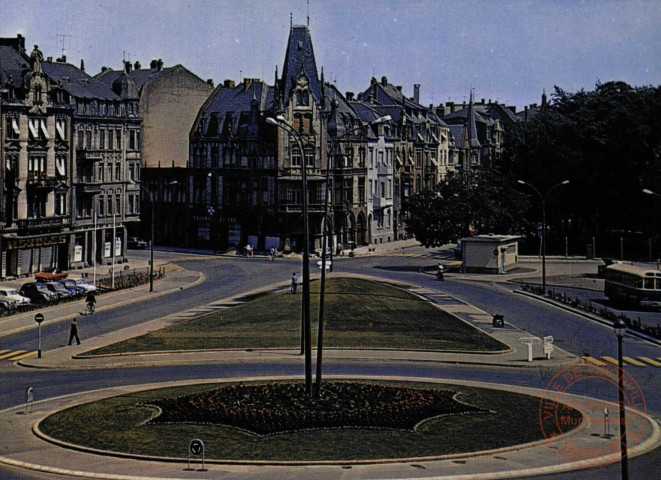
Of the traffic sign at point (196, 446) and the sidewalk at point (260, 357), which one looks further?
the sidewalk at point (260, 357)

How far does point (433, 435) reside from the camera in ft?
114

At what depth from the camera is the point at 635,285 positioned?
71688 mm

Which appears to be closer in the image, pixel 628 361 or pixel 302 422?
pixel 302 422

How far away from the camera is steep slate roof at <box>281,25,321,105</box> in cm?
11494

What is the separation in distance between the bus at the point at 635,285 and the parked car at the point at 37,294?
1542 inches

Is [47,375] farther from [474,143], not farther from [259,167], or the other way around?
[474,143]

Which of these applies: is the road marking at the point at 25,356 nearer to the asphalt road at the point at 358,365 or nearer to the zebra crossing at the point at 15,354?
the zebra crossing at the point at 15,354

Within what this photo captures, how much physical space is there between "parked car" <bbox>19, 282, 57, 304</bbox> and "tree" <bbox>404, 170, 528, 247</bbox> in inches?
1592

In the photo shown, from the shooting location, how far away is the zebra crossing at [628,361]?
163ft

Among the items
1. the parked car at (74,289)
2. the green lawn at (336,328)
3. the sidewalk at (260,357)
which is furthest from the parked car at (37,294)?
the sidewalk at (260,357)

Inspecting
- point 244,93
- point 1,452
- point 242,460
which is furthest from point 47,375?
point 244,93

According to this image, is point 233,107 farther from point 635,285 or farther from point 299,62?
point 635,285

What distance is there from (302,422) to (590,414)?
10597 millimetres

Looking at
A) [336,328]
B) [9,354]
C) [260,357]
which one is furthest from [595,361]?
[9,354]
